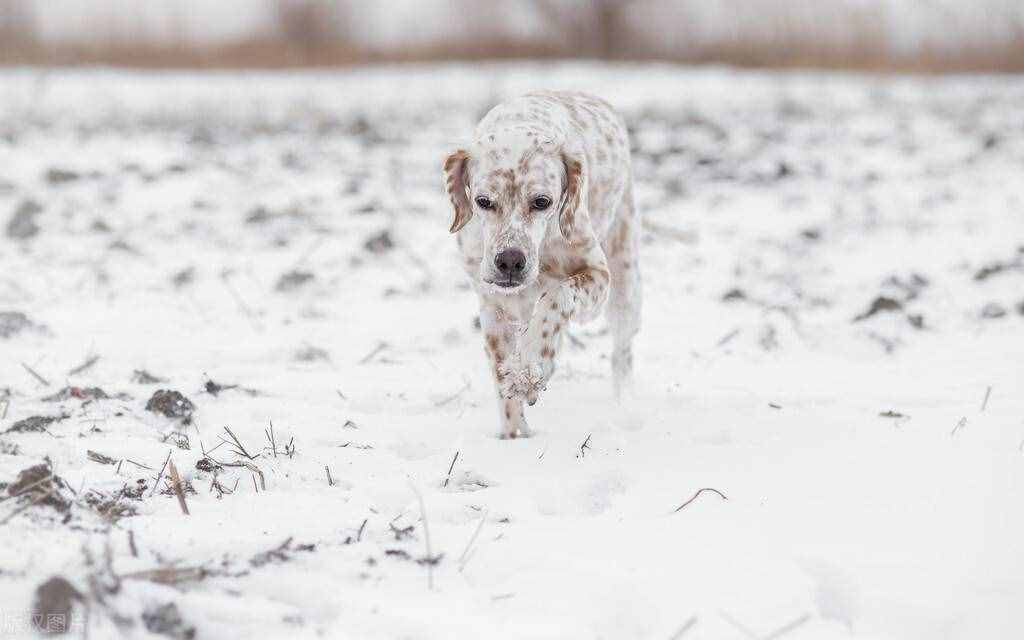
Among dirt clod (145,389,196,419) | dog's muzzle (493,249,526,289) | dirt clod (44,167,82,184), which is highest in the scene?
dog's muzzle (493,249,526,289)

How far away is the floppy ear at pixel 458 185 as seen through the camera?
128 inches

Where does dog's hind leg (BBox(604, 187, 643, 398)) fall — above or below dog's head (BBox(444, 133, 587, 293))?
below

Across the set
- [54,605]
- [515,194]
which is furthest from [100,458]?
[515,194]

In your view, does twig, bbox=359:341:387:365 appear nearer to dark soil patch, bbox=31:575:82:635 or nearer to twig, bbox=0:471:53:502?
twig, bbox=0:471:53:502

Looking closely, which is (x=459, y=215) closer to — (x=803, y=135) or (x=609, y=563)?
(x=609, y=563)

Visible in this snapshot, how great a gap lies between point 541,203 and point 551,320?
40 cm

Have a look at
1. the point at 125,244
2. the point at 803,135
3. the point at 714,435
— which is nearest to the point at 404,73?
the point at 803,135

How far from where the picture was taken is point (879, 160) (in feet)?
30.7

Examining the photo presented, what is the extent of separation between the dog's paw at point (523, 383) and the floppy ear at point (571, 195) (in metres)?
0.54

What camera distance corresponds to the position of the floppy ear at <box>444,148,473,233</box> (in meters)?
3.26

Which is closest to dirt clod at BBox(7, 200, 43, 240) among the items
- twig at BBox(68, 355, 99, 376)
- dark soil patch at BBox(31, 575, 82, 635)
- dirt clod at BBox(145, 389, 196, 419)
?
twig at BBox(68, 355, 99, 376)

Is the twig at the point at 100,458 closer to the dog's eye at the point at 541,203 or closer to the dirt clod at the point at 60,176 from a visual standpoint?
the dog's eye at the point at 541,203

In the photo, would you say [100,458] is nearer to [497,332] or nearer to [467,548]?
[467,548]

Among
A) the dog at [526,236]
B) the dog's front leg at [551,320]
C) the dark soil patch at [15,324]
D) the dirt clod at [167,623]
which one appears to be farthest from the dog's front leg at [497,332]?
the dark soil patch at [15,324]
